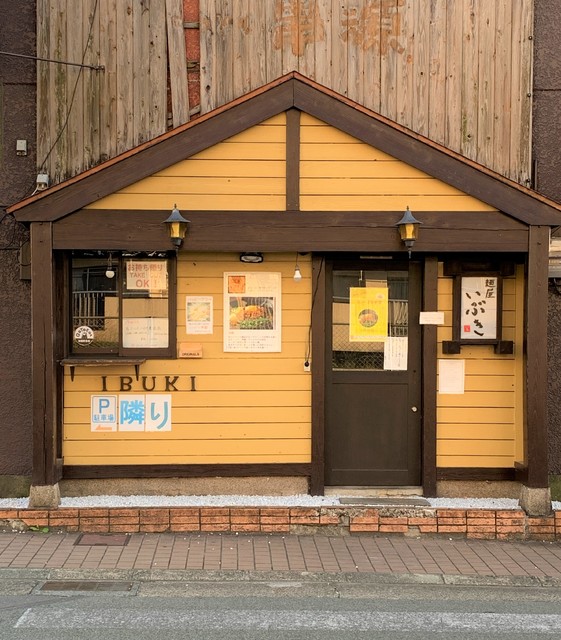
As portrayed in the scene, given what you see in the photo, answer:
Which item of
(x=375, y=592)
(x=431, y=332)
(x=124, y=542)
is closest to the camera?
(x=375, y=592)

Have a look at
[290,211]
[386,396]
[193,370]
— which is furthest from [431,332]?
[193,370]

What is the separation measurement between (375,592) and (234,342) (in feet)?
9.35

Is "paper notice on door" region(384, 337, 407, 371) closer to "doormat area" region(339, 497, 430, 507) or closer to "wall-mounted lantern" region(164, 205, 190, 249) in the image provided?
"doormat area" region(339, 497, 430, 507)

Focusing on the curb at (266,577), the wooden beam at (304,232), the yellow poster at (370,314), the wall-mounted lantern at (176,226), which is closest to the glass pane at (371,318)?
the yellow poster at (370,314)

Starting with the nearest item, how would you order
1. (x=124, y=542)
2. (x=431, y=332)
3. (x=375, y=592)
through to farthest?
(x=375, y=592) → (x=124, y=542) → (x=431, y=332)

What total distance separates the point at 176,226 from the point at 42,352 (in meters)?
1.81

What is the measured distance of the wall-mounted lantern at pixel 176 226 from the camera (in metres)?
6.07

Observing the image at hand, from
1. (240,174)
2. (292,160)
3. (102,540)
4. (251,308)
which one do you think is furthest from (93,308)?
(292,160)

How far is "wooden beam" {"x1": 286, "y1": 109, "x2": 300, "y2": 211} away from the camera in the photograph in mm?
6336

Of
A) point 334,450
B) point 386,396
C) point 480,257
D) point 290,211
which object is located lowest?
point 334,450

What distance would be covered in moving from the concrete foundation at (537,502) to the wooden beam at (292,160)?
12.0 ft

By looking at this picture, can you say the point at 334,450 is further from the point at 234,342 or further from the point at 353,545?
the point at 234,342

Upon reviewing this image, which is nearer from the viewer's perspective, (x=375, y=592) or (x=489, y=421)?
(x=375, y=592)

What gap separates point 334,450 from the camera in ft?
22.4
